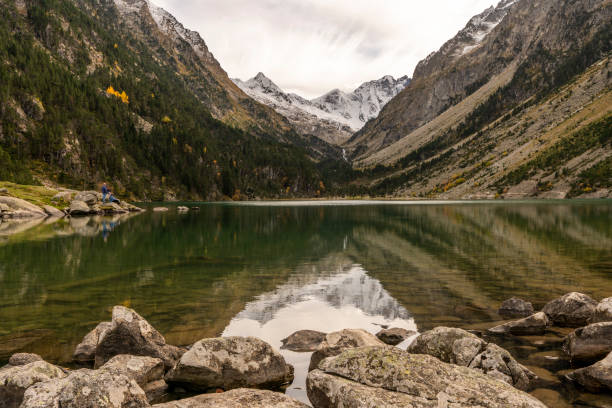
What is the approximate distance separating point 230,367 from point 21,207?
2871 inches

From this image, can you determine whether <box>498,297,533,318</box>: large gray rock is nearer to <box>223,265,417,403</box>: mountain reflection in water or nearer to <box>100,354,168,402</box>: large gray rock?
<box>223,265,417,403</box>: mountain reflection in water

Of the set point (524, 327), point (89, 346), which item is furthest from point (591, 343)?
point (89, 346)

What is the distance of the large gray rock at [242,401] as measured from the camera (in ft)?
23.6

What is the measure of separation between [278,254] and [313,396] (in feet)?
75.0

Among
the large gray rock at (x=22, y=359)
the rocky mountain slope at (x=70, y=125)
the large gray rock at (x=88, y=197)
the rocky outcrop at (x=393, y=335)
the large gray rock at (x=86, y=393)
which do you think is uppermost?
the rocky mountain slope at (x=70, y=125)

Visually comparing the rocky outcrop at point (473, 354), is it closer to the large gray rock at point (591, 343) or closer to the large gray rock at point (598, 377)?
the large gray rock at point (598, 377)

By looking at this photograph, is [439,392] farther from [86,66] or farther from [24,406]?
[86,66]

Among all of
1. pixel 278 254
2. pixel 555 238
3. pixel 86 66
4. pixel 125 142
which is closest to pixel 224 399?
pixel 278 254

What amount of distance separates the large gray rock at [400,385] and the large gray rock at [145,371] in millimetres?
3888

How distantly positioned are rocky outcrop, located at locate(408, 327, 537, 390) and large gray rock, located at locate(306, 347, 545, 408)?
182cm

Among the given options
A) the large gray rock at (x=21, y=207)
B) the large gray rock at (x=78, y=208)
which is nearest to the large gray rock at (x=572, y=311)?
the large gray rock at (x=21, y=207)

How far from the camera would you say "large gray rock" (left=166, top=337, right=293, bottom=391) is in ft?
30.7

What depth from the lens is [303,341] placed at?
12.4m

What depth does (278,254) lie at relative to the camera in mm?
30719
